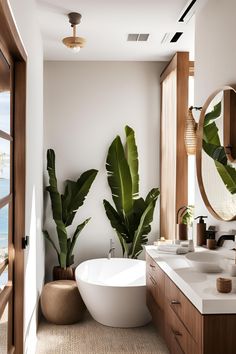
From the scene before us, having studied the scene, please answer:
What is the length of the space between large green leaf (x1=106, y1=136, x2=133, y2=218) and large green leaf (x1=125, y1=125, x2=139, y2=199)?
87mm

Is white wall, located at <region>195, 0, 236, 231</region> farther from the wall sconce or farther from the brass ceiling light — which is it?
the brass ceiling light

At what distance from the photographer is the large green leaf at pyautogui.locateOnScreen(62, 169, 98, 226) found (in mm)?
5199

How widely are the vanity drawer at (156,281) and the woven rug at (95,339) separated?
0.66 meters

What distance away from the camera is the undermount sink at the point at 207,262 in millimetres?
2514

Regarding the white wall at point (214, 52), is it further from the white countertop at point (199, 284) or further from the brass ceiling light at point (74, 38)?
the brass ceiling light at point (74, 38)

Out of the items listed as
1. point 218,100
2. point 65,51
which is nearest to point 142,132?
point 65,51

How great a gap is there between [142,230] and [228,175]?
7.14 ft

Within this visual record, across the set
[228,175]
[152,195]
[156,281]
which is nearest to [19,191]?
[156,281]

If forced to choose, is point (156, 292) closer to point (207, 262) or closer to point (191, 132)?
point (207, 262)

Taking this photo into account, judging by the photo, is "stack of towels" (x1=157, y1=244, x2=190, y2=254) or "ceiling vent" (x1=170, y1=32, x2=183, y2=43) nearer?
"stack of towels" (x1=157, y1=244, x2=190, y2=254)

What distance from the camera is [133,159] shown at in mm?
5414

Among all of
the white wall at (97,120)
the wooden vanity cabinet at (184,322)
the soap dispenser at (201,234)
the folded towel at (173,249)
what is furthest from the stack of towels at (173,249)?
the white wall at (97,120)

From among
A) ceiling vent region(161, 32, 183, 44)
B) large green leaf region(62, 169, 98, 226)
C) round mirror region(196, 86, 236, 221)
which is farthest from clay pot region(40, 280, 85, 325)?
ceiling vent region(161, 32, 183, 44)

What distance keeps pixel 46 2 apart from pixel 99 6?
0.40 m
